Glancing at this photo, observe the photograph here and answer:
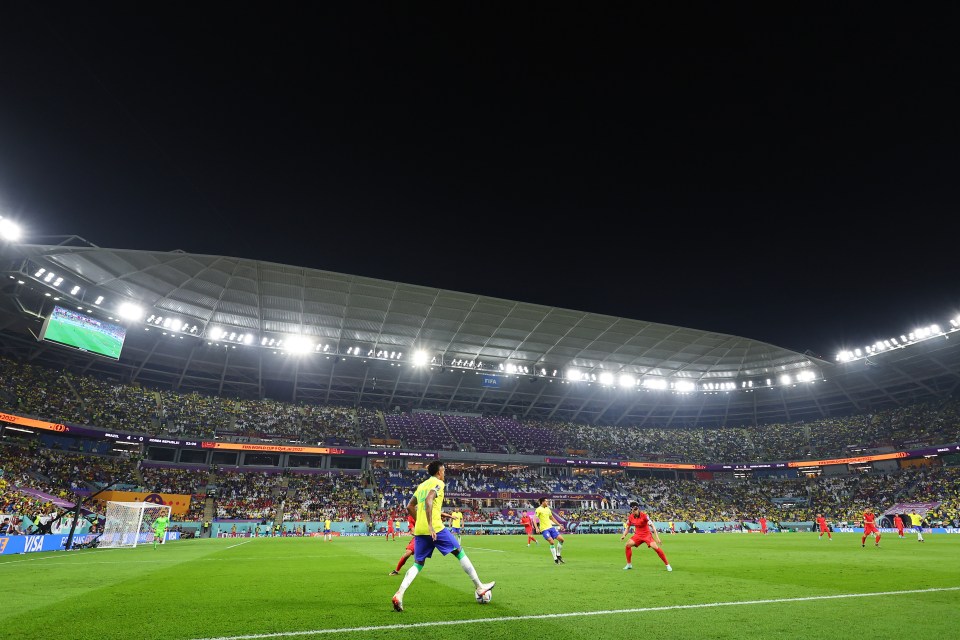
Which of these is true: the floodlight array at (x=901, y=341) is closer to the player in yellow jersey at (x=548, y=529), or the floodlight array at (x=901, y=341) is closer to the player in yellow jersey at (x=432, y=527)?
the player in yellow jersey at (x=548, y=529)

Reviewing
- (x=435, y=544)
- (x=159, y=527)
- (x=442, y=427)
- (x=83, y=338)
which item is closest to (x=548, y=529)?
(x=435, y=544)

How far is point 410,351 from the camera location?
54312 millimetres

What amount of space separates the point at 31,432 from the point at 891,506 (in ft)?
268

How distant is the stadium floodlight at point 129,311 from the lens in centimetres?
4050

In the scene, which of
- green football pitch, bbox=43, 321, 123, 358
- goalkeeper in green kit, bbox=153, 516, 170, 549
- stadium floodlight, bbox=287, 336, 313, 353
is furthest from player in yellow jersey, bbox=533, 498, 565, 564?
green football pitch, bbox=43, 321, 123, 358

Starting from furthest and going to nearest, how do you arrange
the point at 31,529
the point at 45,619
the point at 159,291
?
the point at 159,291, the point at 31,529, the point at 45,619

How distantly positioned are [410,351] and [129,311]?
83.9 ft

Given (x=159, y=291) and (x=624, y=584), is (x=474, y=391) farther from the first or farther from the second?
(x=624, y=584)

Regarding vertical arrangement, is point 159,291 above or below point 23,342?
above

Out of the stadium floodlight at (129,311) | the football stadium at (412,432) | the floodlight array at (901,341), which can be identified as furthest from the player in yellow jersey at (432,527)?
the floodlight array at (901,341)

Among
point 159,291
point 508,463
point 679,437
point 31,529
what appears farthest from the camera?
point 679,437

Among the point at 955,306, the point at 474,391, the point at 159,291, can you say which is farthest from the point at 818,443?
the point at 159,291

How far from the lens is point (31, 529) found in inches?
1038

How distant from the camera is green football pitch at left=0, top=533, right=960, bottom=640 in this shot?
18.8 ft
